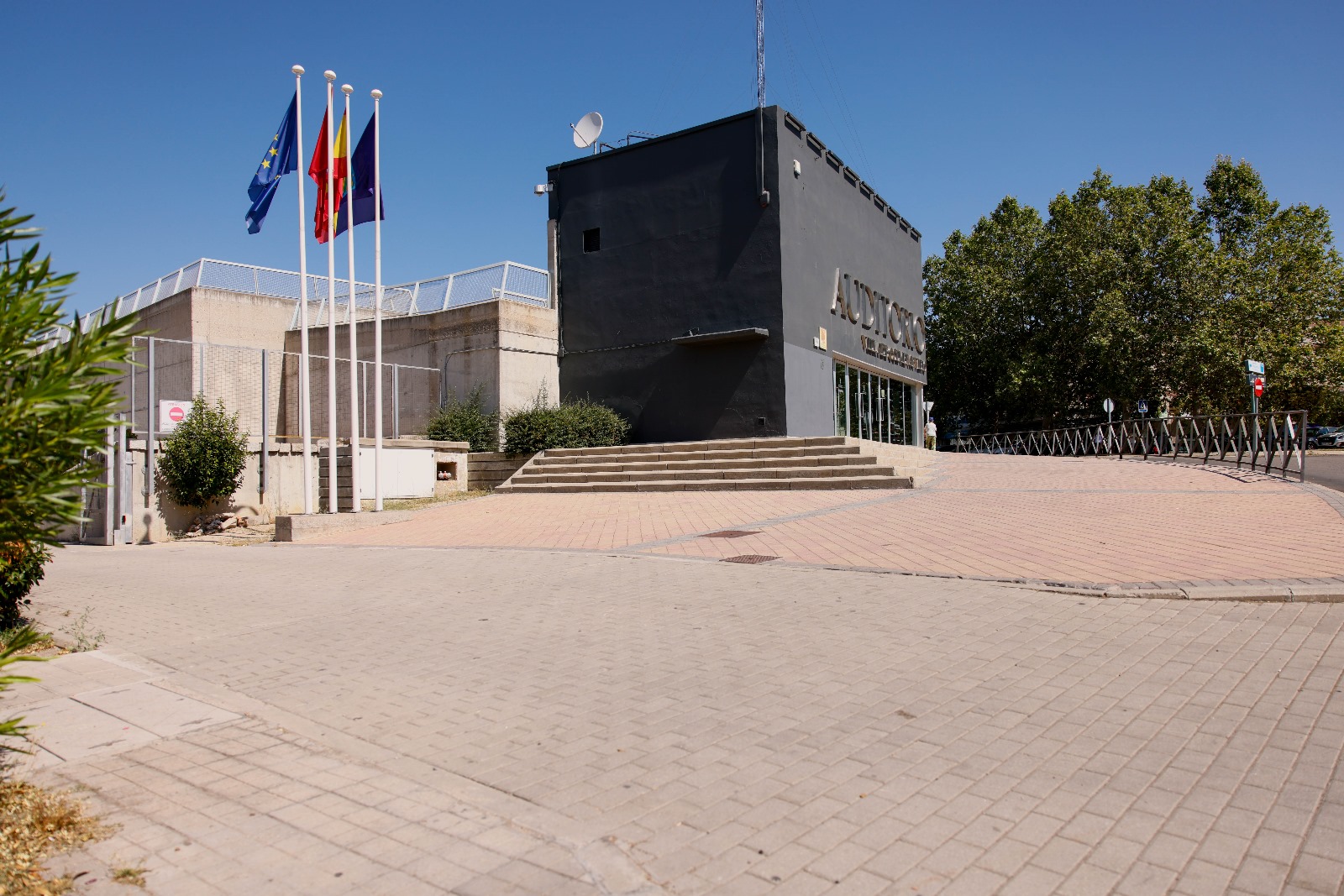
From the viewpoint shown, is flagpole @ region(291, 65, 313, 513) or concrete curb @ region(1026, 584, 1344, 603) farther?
flagpole @ region(291, 65, 313, 513)

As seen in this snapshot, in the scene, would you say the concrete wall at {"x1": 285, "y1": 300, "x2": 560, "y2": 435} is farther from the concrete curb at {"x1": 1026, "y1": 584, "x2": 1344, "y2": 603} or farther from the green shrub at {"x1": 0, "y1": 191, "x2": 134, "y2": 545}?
the green shrub at {"x1": 0, "y1": 191, "x2": 134, "y2": 545}

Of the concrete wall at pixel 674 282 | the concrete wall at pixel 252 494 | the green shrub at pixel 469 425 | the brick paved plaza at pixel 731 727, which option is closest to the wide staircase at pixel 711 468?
the concrete wall at pixel 674 282

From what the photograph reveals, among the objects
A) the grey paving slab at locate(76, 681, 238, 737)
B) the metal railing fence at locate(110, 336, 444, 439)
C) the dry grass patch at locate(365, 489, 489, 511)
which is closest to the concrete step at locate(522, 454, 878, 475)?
the dry grass patch at locate(365, 489, 489, 511)

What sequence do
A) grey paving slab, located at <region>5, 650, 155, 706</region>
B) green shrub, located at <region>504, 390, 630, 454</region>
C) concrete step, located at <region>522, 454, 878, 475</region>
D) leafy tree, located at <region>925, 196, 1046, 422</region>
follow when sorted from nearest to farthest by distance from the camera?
grey paving slab, located at <region>5, 650, 155, 706</region> < concrete step, located at <region>522, 454, 878, 475</region> < green shrub, located at <region>504, 390, 630, 454</region> < leafy tree, located at <region>925, 196, 1046, 422</region>

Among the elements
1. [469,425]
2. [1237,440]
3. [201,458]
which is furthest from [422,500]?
[1237,440]

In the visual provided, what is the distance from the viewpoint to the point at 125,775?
12.5 feet

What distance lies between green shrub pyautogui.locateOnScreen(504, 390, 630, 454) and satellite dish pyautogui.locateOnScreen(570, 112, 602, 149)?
330 inches

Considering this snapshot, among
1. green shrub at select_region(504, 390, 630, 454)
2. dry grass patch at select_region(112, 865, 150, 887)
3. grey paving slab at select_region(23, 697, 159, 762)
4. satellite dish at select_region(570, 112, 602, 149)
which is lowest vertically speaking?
dry grass patch at select_region(112, 865, 150, 887)

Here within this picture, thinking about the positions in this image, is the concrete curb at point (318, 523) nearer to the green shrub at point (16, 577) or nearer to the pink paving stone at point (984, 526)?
the pink paving stone at point (984, 526)

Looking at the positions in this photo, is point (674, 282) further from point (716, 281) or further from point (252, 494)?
point (252, 494)

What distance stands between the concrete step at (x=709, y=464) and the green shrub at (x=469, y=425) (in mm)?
2320

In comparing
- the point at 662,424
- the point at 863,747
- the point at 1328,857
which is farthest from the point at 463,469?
the point at 1328,857

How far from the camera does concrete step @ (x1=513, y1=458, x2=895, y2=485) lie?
17.6 metres

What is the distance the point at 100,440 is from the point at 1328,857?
433cm
